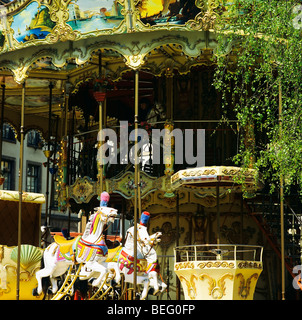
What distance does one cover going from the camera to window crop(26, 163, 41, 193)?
1874 inches

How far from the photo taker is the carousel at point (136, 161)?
20.5 metres

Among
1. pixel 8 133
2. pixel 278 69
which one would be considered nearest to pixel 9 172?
pixel 8 133

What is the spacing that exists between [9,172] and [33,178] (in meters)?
2.59

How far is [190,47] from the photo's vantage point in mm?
21969

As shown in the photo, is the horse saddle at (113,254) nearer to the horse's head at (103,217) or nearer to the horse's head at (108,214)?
the horse's head at (103,217)

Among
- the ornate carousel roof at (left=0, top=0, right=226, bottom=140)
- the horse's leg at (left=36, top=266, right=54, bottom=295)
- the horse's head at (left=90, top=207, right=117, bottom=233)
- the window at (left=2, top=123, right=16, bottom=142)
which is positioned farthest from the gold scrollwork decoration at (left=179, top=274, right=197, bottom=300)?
the window at (left=2, top=123, right=16, bottom=142)

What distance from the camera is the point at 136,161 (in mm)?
21047

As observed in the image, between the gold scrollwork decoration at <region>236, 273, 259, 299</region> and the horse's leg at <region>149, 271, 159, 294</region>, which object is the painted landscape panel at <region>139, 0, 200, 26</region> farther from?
the gold scrollwork decoration at <region>236, 273, 259, 299</region>

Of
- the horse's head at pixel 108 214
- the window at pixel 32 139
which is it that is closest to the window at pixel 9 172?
the window at pixel 32 139

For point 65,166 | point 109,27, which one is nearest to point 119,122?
point 65,166

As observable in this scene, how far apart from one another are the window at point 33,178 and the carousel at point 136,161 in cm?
1802

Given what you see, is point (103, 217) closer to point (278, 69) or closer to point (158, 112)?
point (278, 69)

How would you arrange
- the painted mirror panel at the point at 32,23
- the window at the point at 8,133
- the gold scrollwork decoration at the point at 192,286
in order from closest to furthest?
1. the gold scrollwork decoration at the point at 192,286
2. the painted mirror panel at the point at 32,23
3. the window at the point at 8,133

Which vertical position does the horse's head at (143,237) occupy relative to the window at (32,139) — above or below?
below
